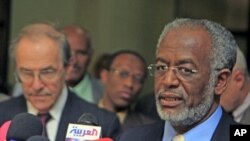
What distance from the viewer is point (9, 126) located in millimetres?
3447

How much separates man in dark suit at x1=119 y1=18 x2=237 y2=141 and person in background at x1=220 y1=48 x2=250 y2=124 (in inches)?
59.3

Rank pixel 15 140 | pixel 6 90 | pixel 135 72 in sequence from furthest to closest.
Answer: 1. pixel 6 90
2. pixel 135 72
3. pixel 15 140

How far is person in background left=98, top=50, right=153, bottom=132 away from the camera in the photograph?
6227 millimetres

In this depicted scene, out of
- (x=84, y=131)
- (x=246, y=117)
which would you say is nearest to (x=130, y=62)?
(x=246, y=117)

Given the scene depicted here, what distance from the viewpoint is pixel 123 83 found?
6.31m

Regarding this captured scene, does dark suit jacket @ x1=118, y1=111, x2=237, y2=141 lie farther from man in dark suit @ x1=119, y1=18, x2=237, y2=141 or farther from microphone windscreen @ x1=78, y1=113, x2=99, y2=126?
microphone windscreen @ x1=78, y1=113, x2=99, y2=126

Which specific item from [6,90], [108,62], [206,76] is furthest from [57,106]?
[6,90]

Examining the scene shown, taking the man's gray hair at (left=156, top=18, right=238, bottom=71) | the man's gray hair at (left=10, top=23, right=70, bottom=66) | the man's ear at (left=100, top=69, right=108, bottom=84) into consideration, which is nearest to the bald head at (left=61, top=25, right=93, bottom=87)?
the man's ear at (left=100, top=69, right=108, bottom=84)

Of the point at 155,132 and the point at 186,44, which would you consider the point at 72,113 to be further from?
the point at 186,44

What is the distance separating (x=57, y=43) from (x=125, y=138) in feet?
3.70

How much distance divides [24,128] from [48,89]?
1.28m

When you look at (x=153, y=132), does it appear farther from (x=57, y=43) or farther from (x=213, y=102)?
(x=57, y=43)

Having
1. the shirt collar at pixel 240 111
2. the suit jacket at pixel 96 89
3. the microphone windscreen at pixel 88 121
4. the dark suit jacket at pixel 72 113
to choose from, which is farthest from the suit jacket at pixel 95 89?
the microphone windscreen at pixel 88 121

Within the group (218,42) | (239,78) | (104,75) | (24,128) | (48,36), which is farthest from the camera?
(104,75)
